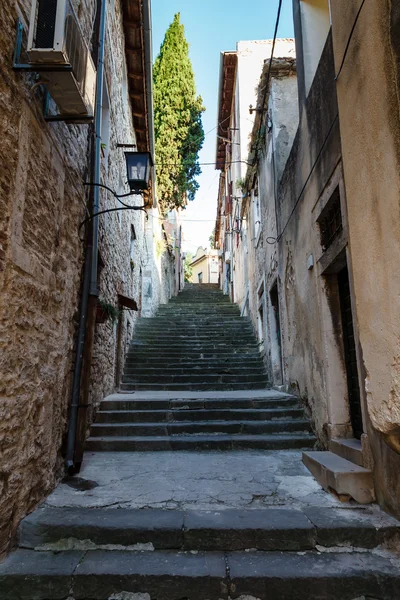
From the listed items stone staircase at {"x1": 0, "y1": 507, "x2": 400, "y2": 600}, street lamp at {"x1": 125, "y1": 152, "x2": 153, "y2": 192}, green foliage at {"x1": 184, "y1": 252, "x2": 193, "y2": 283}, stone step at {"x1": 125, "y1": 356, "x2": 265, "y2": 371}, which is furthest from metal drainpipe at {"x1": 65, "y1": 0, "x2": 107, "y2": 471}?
green foliage at {"x1": 184, "y1": 252, "x2": 193, "y2": 283}

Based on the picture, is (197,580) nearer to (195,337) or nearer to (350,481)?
(350,481)

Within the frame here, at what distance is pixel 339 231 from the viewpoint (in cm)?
391

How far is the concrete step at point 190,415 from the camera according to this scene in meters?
5.12

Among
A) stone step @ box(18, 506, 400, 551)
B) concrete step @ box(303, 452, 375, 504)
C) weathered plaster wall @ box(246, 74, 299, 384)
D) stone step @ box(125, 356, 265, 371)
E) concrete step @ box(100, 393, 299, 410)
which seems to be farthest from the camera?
stone step @ box(125, 356, 265, 371)

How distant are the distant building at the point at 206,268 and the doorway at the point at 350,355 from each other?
36793mm

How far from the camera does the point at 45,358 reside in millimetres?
3135

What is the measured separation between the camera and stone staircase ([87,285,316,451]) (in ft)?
15.1

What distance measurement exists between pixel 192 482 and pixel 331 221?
121 inches

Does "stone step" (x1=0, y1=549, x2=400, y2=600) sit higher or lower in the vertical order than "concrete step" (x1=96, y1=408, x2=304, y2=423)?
lower

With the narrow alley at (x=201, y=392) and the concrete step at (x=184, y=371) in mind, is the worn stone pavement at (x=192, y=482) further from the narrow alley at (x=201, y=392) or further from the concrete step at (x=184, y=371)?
the concrete step at (x=184, y=371)

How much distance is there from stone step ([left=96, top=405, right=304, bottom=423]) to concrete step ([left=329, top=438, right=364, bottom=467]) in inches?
47.7

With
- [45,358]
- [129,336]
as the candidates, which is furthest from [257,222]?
[45,358]

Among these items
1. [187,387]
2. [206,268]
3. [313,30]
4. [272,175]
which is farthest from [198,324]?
[206,268]

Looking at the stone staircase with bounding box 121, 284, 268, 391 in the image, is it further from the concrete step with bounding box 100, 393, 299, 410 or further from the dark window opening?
the dark window opening
